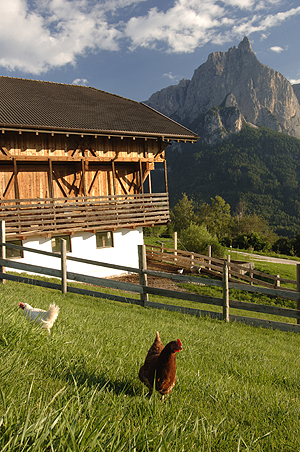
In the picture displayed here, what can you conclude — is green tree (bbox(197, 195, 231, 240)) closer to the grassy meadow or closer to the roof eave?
the roof eave

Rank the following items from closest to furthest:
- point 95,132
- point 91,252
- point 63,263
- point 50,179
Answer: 1. point 63,263
2. point 50,179
3. point 95,132
4. point 91,252

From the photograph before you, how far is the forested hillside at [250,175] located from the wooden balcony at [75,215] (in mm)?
104686

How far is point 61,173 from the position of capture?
61.5 feet

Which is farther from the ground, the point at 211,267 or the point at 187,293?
the point at 187,293

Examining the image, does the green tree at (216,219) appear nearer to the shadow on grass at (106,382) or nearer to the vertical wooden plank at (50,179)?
the vertical wooden plank at (50,179)

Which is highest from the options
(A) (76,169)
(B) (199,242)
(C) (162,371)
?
(A) (76,169)

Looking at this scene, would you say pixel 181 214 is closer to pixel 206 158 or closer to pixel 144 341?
pixel 144 341

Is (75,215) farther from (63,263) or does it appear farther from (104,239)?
(63,263)

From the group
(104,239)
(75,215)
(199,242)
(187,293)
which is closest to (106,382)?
(187,293)

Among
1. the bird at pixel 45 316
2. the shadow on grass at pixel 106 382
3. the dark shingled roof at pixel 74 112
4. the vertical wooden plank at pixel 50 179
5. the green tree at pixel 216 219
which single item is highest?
the dark shingled roof at pixel 74 112

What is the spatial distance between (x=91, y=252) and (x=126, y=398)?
16.8m

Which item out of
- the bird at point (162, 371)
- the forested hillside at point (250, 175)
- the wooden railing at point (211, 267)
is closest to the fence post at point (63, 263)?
the wooden railing at point (211, 267)

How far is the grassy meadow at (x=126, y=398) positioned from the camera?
152 cm

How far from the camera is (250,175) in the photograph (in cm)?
14375
